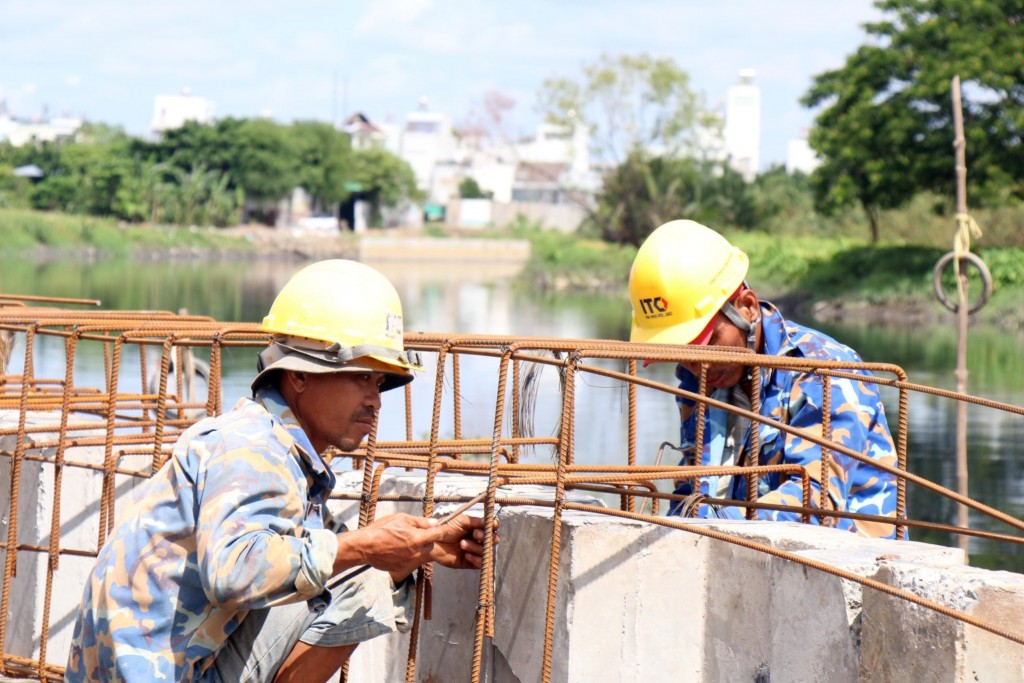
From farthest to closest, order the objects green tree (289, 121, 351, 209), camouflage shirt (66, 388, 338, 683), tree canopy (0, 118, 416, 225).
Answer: green tree (289, 121, 351, 209), tree canopy (0, 118, 416, 225), camouflage shirt (66, 388, 338, 683)

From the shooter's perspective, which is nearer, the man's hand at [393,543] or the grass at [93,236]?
the man's hand at [393,543]

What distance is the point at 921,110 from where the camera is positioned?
1102 inches

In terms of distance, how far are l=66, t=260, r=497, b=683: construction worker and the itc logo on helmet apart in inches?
47.6

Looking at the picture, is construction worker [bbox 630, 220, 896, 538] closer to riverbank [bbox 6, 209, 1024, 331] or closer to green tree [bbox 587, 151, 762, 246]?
riverbank [bbox 6, 209, 1024, 331]

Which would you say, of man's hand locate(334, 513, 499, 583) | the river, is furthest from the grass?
man's hand locate(334, 513, 499, 583)

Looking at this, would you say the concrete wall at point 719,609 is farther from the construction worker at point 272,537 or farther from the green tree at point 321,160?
the green tree at point 321,160

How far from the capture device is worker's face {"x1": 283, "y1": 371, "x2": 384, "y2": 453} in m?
2.71

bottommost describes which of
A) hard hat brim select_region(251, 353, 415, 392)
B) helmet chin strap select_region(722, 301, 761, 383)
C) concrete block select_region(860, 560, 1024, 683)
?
concrete block select_region(860, 560, 1024, 683)

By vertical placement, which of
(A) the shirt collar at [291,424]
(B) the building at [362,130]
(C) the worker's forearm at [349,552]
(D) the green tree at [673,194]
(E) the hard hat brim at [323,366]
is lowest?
(C) the worker's forearm at [349,552]

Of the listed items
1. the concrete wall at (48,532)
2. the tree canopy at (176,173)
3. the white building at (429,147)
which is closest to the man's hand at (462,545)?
the concrete wall at (48,532)

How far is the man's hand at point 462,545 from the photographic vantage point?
10.1 feet

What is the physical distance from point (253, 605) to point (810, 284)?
31.4m

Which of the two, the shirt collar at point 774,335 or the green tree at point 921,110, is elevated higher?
the green tree at point 921,110

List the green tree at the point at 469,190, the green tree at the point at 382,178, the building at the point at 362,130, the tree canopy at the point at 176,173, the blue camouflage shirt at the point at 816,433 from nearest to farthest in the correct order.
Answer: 1. the blue camouflage shirt at the point at 816,433
2. the tree canopy at the point at 176,173
3. the green tree at the point at 382,178
4. the green tree at the point at 469,190
5. the building at the point at 362,130
